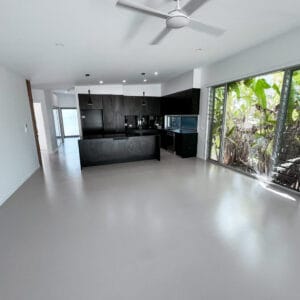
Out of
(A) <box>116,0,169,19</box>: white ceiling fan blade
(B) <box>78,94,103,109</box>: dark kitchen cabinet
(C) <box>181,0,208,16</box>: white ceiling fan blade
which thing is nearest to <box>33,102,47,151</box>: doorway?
(B) <box>78,94,103,109</box>: dark kitchen cabinet

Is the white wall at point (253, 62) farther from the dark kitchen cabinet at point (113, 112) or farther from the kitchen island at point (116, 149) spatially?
the dark kitchen cabinet at point (113, 112)

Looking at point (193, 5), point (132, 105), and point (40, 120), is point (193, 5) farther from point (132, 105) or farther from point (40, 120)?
point (40, 120)

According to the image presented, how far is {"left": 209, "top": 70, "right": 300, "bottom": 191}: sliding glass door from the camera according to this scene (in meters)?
Answer: 3.08

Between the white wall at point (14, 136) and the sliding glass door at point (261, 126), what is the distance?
494cm

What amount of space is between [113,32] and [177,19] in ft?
3.86

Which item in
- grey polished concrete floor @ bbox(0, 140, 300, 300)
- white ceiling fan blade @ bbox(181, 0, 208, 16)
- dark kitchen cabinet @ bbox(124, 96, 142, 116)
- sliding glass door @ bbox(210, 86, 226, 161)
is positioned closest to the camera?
grey polished concrete floor @ bbox(0, 140, 300, 300)

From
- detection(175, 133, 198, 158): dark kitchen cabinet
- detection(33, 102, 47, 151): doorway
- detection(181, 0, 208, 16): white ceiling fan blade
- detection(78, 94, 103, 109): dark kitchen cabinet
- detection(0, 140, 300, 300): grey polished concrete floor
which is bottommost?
detection(0, 140, 300, 300): grey polished concrete floor

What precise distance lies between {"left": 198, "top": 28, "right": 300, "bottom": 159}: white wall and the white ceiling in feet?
0.73

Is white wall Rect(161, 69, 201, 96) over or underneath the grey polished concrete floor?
over

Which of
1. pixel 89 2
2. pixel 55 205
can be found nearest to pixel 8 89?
pixel 55 205

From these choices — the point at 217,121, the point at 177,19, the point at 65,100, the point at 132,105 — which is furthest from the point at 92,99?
the point at 177,19

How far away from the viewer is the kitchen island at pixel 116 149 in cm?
473

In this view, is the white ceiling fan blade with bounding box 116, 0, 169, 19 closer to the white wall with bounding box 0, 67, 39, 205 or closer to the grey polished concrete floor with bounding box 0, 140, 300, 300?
the grey polished concrete floor with bounding box 0, 140, 300, 300

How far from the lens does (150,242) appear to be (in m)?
1.97
